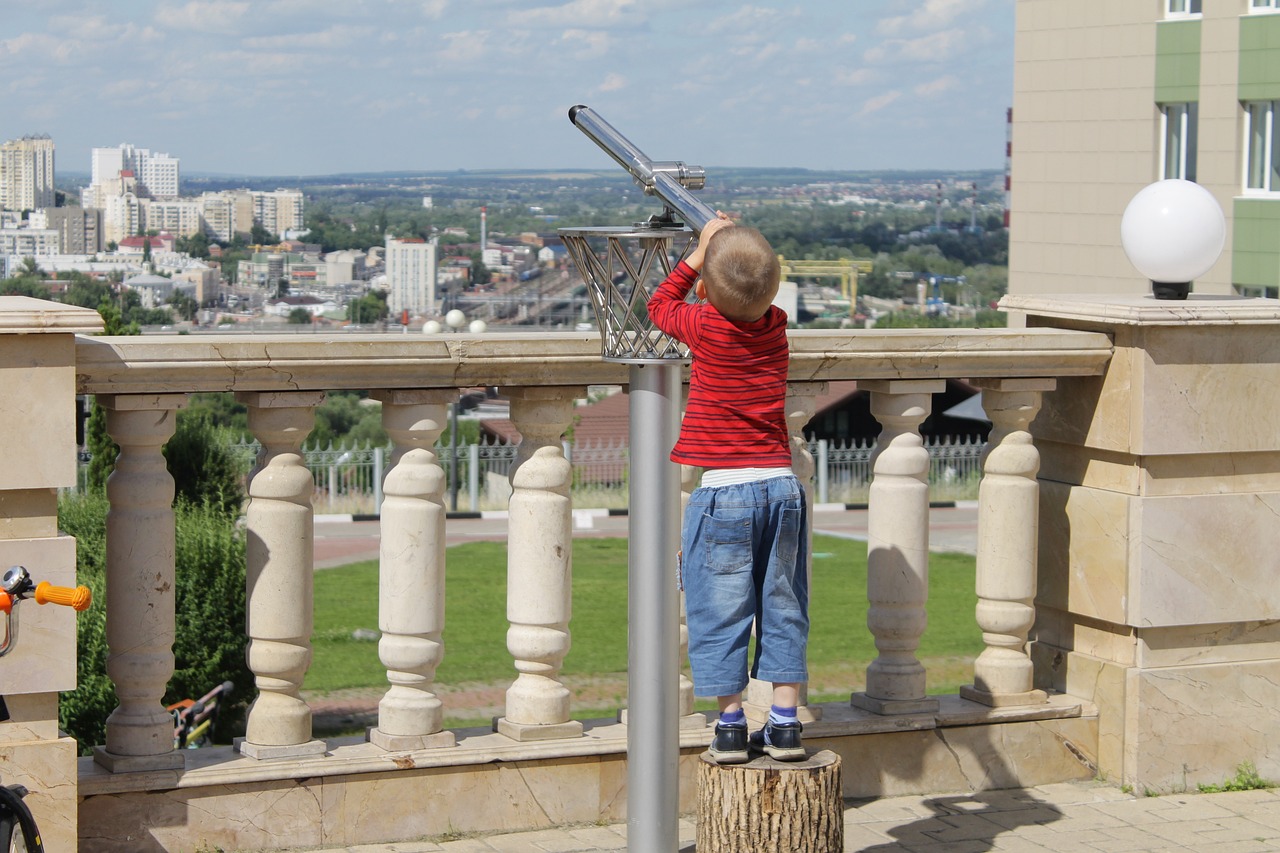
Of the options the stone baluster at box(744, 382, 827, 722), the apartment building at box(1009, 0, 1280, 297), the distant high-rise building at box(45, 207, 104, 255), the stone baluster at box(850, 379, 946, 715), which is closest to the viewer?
the stone baluster at box(744, 382, 827, 722)

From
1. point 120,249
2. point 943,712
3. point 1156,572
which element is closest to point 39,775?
point 943,712

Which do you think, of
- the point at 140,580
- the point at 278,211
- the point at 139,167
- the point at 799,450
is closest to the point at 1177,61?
the point at 799,450

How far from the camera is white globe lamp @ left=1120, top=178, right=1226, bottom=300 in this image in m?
5.38

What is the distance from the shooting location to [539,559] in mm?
4730

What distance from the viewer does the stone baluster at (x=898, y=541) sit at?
203 inches

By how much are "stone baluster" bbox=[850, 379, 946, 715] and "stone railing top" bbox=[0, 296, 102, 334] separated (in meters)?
2.31

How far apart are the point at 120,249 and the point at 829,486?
7448 cm

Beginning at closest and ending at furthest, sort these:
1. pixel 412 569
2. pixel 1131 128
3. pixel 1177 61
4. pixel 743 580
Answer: pixel 743 580 → pixel 412 569 → pixel 1177 61 → pixel 1131 128

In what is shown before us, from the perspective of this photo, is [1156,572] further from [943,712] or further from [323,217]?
[323,217]

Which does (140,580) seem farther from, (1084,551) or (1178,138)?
(1178,138)

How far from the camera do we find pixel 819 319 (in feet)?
→ 281

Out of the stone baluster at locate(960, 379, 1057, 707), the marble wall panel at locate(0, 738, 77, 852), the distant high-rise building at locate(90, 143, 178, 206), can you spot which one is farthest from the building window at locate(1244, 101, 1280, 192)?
the distant high-rise building at locate(90, 143, 178, 206)

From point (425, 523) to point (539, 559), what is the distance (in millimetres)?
336

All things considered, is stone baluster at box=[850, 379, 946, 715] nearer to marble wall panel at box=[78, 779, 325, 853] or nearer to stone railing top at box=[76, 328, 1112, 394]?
stone railing top at box=[76, 328, 1112, 394]
